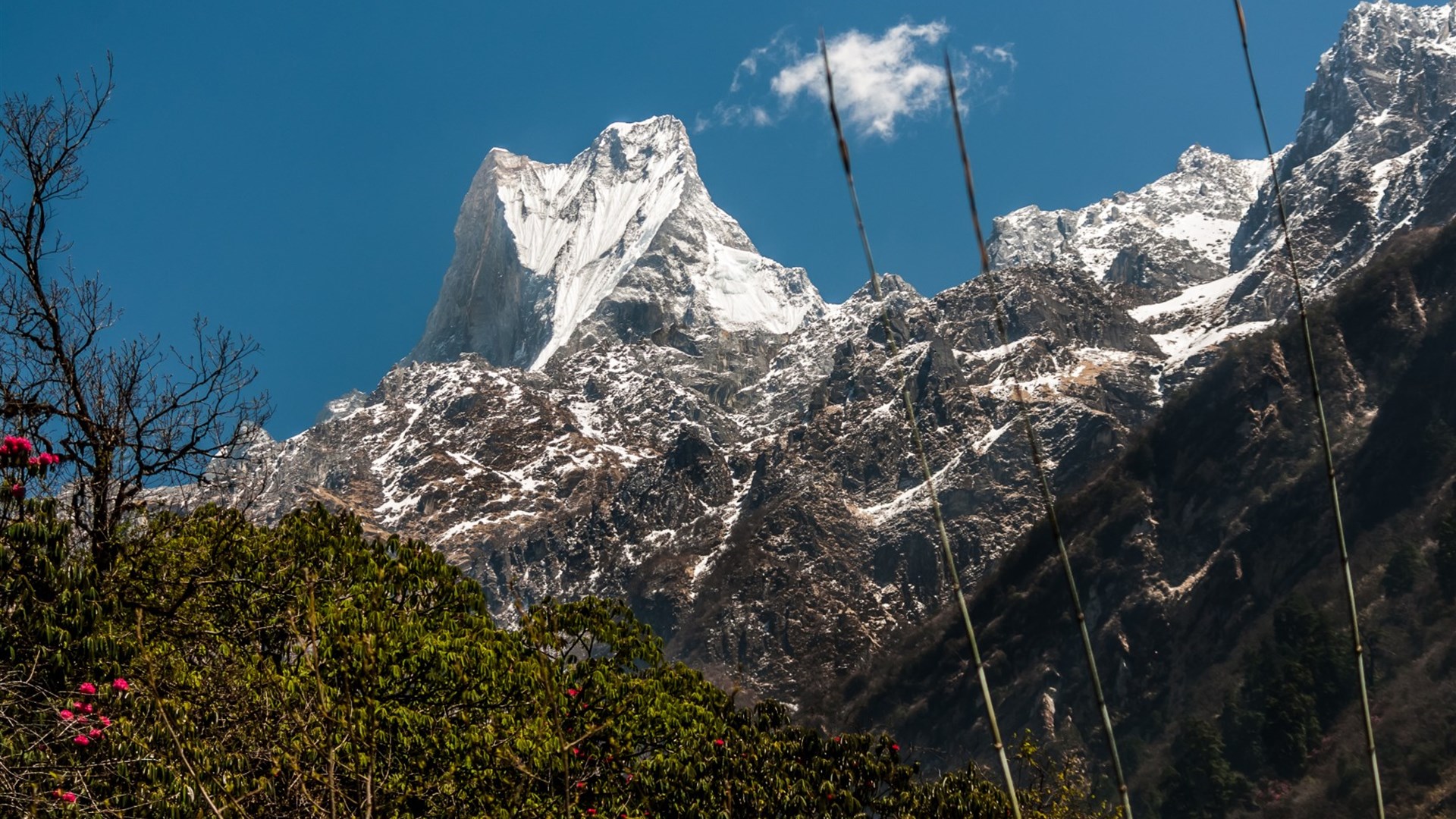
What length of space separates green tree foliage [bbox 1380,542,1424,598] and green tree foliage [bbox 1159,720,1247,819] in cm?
2584

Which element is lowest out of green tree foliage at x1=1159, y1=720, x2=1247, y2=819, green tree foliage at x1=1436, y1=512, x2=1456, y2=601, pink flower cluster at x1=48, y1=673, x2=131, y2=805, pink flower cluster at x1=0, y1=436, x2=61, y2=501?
green tree foliage at x1=1159, y1=720, x2=1247, y2=819

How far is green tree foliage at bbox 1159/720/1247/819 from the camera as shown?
126m

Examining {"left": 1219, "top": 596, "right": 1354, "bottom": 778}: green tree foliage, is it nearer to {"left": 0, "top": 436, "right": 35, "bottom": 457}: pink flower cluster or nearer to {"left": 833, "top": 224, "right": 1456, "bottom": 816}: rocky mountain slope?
{"left": 833, "top": 224, "right": 1456, "bottom": 816}: rocky mountain slope

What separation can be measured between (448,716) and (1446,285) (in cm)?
20337

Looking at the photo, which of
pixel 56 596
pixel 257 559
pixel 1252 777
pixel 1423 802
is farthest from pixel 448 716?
pixel 1252 777

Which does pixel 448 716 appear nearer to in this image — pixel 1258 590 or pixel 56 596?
pixel 56 596

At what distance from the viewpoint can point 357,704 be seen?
17016 mm

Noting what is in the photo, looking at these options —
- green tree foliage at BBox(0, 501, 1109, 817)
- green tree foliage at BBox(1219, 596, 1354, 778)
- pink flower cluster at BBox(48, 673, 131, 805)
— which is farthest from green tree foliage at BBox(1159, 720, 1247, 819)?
pink flower cluster at BBox(48, 673, 131, 805)

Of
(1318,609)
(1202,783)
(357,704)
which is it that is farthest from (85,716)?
(1318,609)

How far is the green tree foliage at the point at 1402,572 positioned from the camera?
138750 millimetres

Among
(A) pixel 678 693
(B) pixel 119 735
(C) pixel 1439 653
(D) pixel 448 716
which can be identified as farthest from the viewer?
(C) pixel 1439 653

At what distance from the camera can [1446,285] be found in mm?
191625

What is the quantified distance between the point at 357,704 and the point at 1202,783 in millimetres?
128537

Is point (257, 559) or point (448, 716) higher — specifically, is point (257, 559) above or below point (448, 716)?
above
